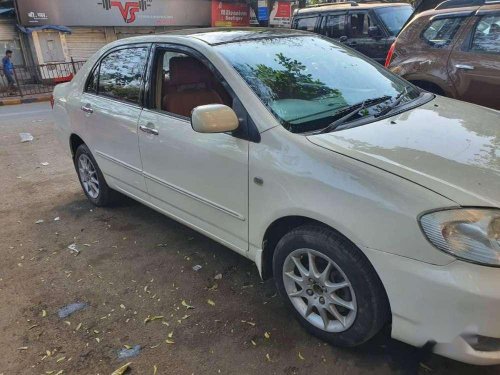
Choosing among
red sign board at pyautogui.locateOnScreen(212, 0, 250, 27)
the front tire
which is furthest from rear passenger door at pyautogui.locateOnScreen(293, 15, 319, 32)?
red sign board at pyautogui.locateOnScreen(212, 0, 250, 27)

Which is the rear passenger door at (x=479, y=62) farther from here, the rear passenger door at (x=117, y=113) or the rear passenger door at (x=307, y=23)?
the rear passenger door at (x=307, y=23)

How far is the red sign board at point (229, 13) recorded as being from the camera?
74.7 feet

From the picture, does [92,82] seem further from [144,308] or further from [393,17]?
[393,17]

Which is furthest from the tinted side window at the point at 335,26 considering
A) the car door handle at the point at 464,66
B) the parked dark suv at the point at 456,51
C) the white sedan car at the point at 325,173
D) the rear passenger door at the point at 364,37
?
the white sedan car at the point at 325,173

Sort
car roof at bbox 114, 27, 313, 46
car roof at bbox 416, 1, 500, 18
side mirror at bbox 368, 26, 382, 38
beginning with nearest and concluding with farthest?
A: car roof at bbox 114, 27, 313, 46 < car roof at bbox 416, 1, 500, 18 < side mirror at bbox 368, 26, 382, 38

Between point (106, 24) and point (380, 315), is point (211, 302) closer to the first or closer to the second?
point (380, 315)

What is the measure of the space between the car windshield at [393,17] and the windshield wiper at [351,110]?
7.97 metres

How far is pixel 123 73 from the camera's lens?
3.67 m

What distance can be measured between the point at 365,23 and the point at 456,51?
553 cm

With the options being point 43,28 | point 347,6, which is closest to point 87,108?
point 347,6

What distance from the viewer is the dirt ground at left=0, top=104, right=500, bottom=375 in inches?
94.2

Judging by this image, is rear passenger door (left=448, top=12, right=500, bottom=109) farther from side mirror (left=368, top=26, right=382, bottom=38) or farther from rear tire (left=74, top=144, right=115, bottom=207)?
side mirror (left=368, top=26, right=382, bottom=38)

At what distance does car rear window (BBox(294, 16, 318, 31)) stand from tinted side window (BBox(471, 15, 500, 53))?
667 centimetres

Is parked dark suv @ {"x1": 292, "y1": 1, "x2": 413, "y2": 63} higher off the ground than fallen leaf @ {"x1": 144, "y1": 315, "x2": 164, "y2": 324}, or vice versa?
parked dark suv @ {"x1": 292, "y1": 1, "x2": 413, "y2": 63}
